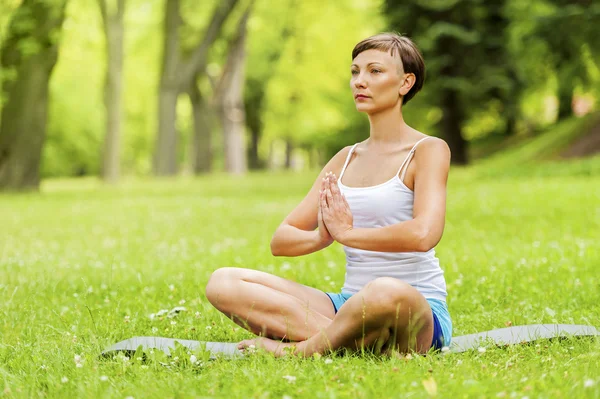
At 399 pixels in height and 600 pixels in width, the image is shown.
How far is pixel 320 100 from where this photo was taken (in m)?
47.3

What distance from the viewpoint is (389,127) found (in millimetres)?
4590

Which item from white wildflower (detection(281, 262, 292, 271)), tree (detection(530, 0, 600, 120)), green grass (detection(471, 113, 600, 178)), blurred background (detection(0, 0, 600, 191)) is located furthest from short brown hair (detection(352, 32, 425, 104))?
tree (detection(530, 0, 600, 120))

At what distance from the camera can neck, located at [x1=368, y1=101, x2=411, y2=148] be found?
4551 mm

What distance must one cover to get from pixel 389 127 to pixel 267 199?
14.3 meters

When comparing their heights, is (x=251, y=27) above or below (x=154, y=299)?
above

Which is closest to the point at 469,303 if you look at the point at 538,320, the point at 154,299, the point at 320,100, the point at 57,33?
the point at 538,320

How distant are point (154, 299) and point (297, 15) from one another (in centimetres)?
3808

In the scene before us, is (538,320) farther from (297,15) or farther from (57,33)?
(297,15)

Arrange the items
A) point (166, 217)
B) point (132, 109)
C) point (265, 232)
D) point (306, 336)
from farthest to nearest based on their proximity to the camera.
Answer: point (132, 109)
point (166, 217)
point (265, 232)
point (306, 336)

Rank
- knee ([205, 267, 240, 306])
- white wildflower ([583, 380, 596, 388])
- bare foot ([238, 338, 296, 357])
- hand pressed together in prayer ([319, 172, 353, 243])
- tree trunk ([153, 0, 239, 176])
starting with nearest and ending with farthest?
1. white wildflower ([583, 380, 596, 388])
2. hand pressed together in prayer ([319, 172, 353, 243])
3. bare foot ([238, 338, 296, 357])
4. knee ([205, 267, 240, 306])
5. tree trunk ([153, 0, 239, 176])

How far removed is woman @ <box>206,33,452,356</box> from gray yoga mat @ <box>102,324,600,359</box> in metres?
0.16

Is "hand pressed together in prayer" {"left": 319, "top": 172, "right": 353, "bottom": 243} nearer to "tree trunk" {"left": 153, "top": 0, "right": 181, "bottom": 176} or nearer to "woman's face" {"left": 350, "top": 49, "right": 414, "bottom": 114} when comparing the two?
"woman's face" {"left": 350, "top": 49, "right": 414, "bottom": 114}

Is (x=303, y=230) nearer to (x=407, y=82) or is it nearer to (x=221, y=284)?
(x=221, y=284)

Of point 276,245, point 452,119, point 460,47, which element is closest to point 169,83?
point 452,119
